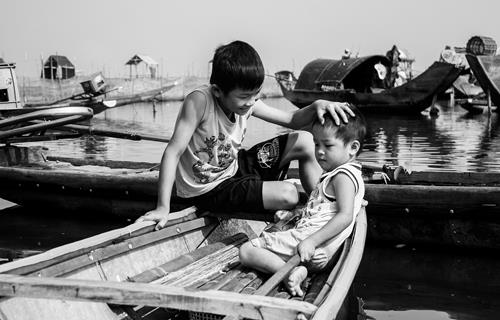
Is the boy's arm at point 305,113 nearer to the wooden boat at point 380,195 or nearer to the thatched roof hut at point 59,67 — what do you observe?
the wooden boat at point 380,195

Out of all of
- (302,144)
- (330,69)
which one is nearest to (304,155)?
(302,144)

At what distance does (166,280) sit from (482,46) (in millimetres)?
23964

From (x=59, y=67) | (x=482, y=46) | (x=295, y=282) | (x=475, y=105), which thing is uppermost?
(x=482, y=46)

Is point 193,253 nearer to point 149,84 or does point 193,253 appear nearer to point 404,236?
point 404,236

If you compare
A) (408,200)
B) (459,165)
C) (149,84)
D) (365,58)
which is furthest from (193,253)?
(149,84)

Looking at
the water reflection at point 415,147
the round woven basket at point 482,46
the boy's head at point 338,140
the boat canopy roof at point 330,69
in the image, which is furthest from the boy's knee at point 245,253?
the boat canopy roof at point 330,69

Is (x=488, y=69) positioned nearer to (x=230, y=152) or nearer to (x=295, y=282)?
(x=230, y=152)

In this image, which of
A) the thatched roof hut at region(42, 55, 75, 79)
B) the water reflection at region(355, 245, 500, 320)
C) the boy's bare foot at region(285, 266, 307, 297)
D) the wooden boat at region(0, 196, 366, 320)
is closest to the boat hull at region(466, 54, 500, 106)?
the water reflection at region(355, 245, 500, 320)

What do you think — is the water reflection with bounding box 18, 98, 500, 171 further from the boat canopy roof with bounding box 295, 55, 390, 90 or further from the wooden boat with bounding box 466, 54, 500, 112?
the boat canopy roof with bounding box 295, 55, 390, 90

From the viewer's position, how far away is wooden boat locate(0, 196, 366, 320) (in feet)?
7.11

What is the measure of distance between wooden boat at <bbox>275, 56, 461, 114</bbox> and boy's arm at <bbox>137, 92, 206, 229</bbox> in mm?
22677

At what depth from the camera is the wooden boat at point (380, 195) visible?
4.68 metres

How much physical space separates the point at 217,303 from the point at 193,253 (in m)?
1.45

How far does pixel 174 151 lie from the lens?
357cm
